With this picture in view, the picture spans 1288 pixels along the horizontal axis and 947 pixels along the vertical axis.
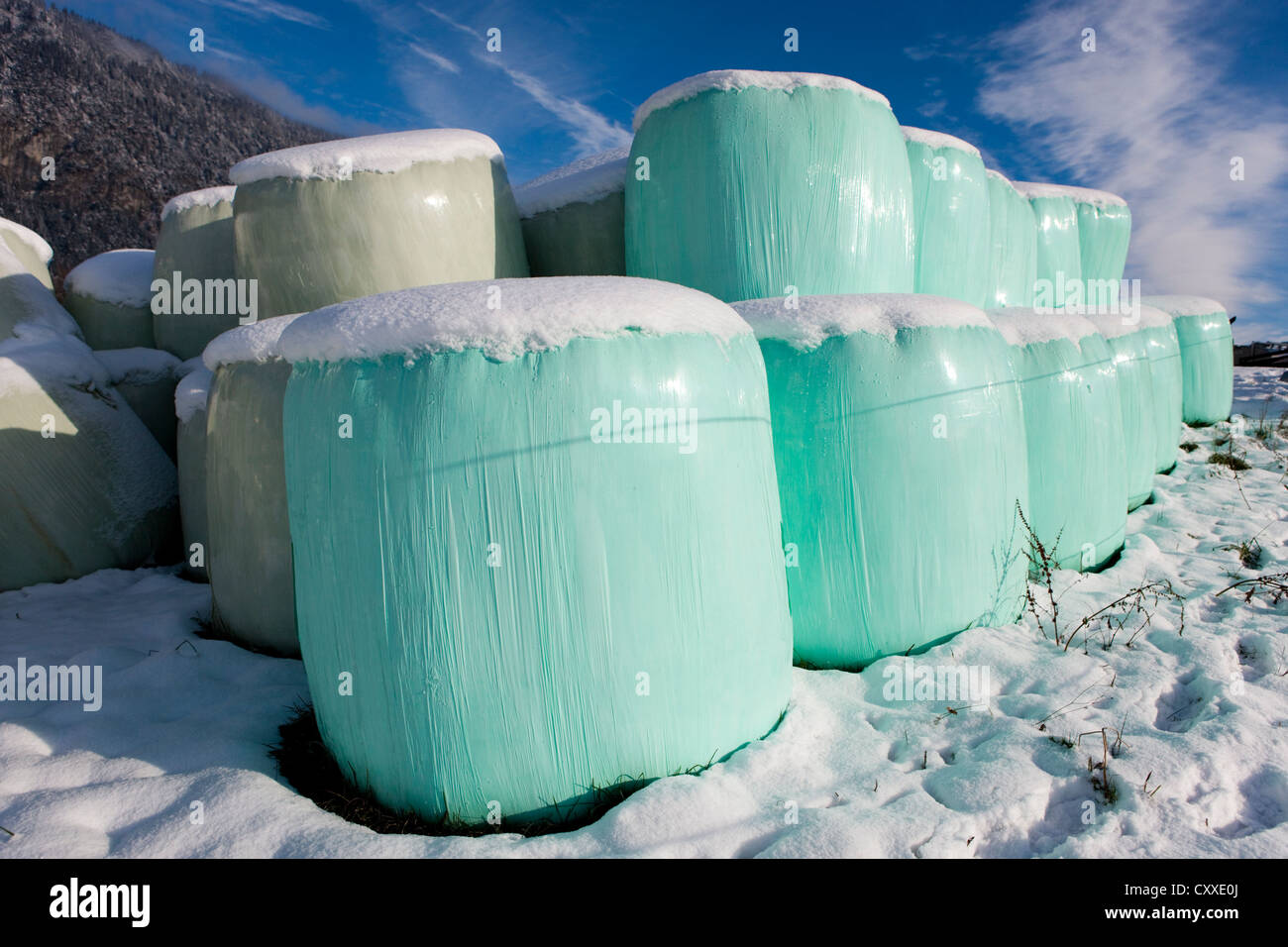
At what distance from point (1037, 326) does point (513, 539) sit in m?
2.57

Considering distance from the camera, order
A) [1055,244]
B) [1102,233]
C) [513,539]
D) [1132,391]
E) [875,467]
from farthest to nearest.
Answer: [1102,233], [1055,244], [1132,391], [875,467], [513,539]

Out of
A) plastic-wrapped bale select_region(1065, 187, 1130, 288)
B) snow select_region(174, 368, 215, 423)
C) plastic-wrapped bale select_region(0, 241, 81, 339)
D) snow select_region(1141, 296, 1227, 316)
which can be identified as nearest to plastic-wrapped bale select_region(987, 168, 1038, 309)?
plastic-wrapped bale select_region(1065, 187, 1130, 288)

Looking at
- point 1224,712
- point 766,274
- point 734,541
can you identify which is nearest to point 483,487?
point 734,541

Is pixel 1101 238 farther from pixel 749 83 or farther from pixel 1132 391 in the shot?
pixel 749 83

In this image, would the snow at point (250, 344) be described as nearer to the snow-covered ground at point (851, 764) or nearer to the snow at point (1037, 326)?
the snow-covered ground at point (851, 764)

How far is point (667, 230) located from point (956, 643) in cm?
171

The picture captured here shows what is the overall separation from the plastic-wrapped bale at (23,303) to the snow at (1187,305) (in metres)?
7.85

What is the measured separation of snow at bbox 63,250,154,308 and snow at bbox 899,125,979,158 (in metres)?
4.57

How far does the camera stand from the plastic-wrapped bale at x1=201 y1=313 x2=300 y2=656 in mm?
2561

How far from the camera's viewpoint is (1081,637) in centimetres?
253

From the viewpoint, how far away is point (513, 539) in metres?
1.60

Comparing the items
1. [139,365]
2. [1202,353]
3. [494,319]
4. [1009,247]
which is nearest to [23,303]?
[139,365]

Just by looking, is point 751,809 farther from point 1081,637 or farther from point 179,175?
point 179,175

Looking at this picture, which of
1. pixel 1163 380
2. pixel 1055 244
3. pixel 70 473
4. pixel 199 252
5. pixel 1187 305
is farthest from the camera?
pixel 1187 305
